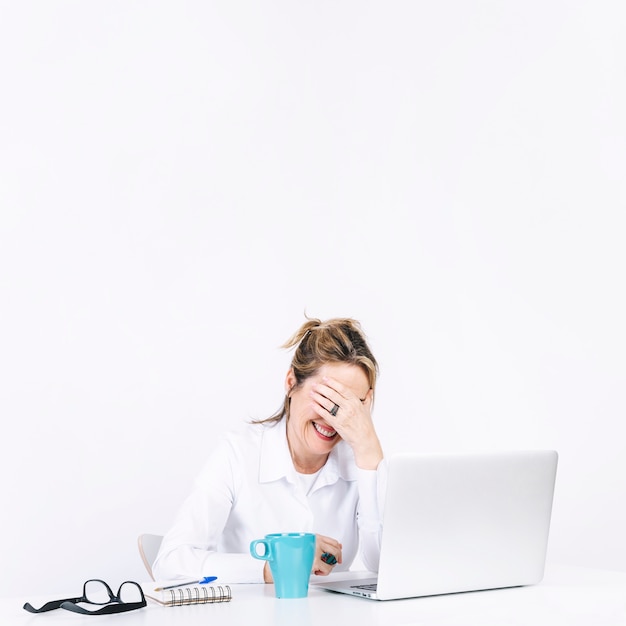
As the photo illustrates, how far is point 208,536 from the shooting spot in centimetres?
189

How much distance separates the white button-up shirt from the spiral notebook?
0.32m

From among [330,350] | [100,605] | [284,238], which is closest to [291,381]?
[330,350]

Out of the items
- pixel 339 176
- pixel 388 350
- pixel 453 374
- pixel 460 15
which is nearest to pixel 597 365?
pixel 453 374

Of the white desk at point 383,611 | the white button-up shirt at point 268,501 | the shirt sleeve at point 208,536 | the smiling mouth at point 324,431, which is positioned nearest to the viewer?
the white desk at point 383,611

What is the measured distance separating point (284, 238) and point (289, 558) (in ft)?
6.49

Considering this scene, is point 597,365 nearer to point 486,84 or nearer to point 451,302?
point 451,302

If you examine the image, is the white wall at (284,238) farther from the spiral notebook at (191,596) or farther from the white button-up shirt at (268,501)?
the spiral notebook at (191,596)

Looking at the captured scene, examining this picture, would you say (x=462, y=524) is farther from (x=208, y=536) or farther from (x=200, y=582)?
(x=208, y=536)

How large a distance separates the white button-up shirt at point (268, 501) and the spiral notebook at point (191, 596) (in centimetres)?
32

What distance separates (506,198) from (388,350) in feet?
2.47

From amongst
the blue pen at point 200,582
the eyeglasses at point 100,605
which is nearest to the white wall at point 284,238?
the blue pen at point 200,582

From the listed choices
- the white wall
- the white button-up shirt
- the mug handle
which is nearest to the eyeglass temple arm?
the mug handle

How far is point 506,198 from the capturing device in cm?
305

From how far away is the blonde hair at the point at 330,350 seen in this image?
2031mm
